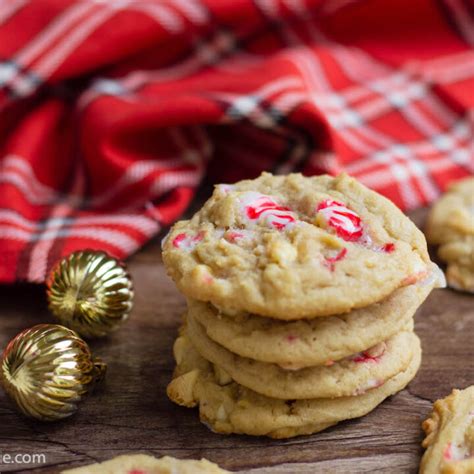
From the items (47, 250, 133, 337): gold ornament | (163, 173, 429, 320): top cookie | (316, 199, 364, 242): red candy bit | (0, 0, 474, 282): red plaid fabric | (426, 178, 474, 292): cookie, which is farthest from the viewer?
(0, 0, 474, 282): red plaid fabric

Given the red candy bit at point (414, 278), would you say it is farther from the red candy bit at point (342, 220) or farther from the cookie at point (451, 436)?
the cookie at point (451, 436)

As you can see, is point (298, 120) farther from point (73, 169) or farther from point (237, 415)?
point (237, 415)

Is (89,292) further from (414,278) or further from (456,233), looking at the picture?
(456,233)

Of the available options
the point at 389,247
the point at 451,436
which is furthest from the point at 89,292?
the point at 451,436

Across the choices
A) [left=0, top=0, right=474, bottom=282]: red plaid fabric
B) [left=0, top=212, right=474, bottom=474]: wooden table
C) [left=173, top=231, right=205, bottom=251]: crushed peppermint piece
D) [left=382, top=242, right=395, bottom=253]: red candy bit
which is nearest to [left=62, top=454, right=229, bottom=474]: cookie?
[left=0, top=212, right=474, bottom=474]: wooden table

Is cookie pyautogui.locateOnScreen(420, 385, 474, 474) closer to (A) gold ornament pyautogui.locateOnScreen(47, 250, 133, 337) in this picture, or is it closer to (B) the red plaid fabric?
(A) gold ornament pyautogui.locateOnScreen(47, 250, 133, 337)

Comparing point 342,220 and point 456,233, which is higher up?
point 342,220
